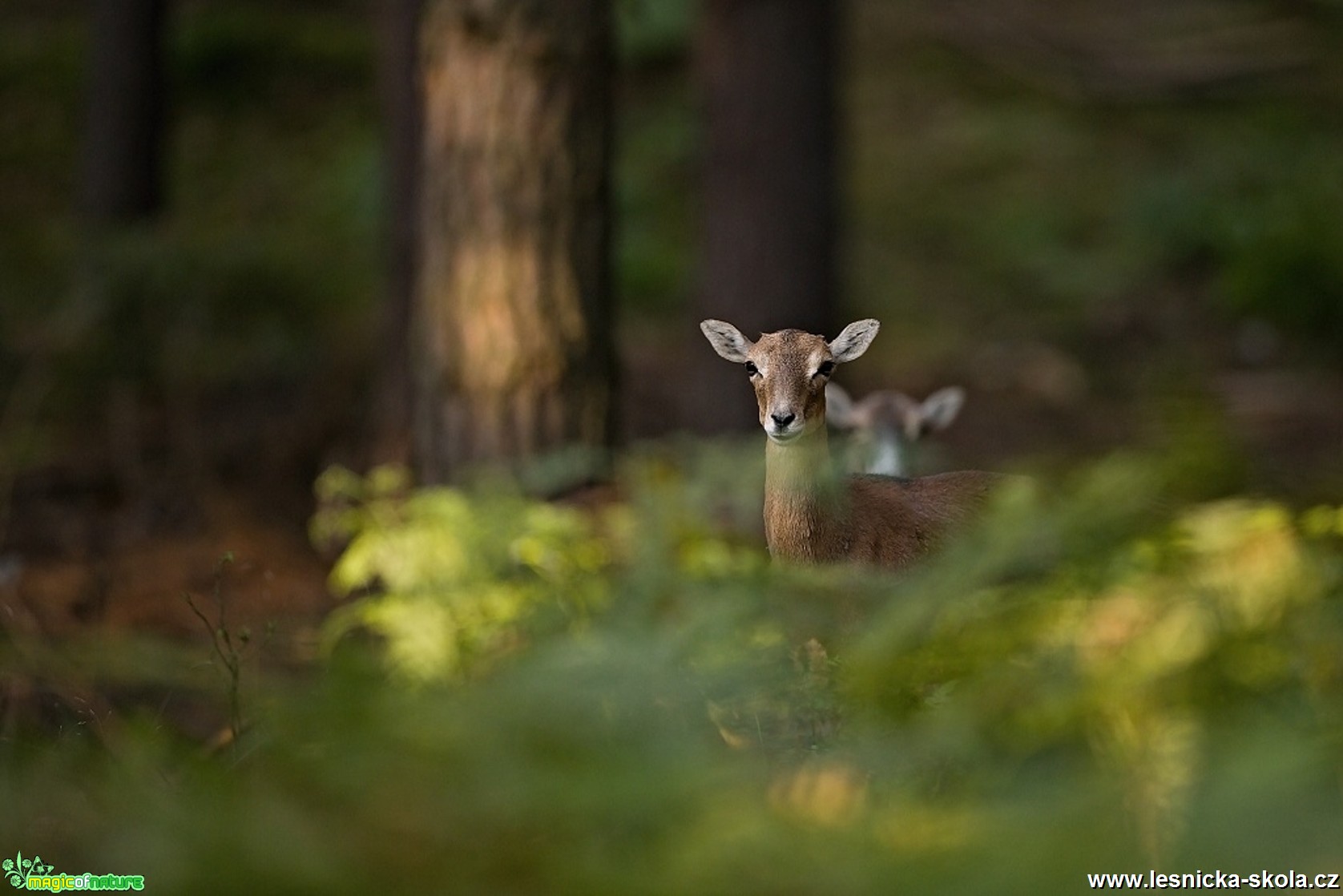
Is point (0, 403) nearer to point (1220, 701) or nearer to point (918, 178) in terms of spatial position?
point (1220, 701)

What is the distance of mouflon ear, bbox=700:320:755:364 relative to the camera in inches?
101

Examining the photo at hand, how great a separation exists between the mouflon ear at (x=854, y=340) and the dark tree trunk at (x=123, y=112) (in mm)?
14102

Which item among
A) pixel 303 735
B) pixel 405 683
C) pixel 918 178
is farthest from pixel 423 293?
pixel 918 178

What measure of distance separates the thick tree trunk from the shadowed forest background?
0.07ft

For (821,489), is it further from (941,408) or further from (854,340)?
(941,408)

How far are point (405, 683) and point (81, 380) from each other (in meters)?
8.91

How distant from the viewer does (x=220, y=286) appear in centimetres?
1157

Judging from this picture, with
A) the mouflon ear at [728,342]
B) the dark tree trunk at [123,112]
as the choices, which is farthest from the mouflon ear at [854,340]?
the dark tree trunk at [123,112]

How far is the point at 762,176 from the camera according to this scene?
8.34m

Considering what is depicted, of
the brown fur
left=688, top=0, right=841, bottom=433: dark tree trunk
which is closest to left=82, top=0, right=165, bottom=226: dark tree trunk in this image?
left=688, top=0, right=841, bottom=433: dark tree trunk

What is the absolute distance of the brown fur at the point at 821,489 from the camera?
2.65 m

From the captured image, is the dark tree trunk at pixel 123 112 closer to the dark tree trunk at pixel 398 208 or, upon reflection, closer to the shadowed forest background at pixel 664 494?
the shadowed forest background at pixel 664 494

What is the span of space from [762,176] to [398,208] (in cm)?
320

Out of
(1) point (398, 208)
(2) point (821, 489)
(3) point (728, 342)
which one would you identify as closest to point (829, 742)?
(2) point (821, 489)
